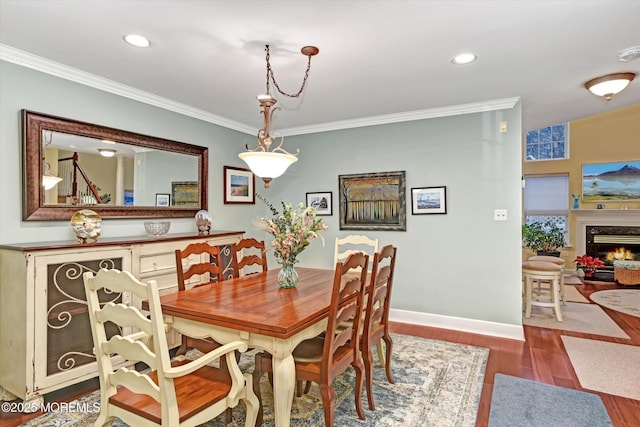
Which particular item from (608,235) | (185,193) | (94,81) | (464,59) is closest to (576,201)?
(608,235)

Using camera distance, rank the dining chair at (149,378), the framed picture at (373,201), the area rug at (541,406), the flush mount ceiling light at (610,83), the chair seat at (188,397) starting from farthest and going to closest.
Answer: the framed picture at (373,201)
the flush mount ceiling light at (610,83)
the area rug at (541,406)
the chair seat at (188,397)
the dining chair at (149,378)

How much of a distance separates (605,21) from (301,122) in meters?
A: 3.09

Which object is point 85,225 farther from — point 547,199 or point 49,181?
point 547,199

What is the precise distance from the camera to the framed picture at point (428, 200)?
3912 mm

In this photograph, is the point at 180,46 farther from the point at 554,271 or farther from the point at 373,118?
the point at 554,271

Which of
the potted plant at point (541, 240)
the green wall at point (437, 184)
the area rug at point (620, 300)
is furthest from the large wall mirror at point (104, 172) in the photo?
the potted plant at point (541, 240)

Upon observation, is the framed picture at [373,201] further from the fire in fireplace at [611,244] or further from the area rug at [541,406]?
the fire in fireplace at [611,244]

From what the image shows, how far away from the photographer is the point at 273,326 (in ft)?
5.17

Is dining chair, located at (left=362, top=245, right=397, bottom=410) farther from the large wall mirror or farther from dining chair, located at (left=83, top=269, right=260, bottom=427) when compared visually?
the large wall mirror

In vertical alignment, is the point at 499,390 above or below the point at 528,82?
below

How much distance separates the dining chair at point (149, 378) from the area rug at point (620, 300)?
522cm

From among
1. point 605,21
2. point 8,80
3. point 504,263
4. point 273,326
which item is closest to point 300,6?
point 273,326

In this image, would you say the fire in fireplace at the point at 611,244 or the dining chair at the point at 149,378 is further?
the fire in fireplace at the point at 611,244

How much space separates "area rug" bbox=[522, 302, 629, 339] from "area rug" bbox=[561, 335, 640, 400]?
0.35 m
